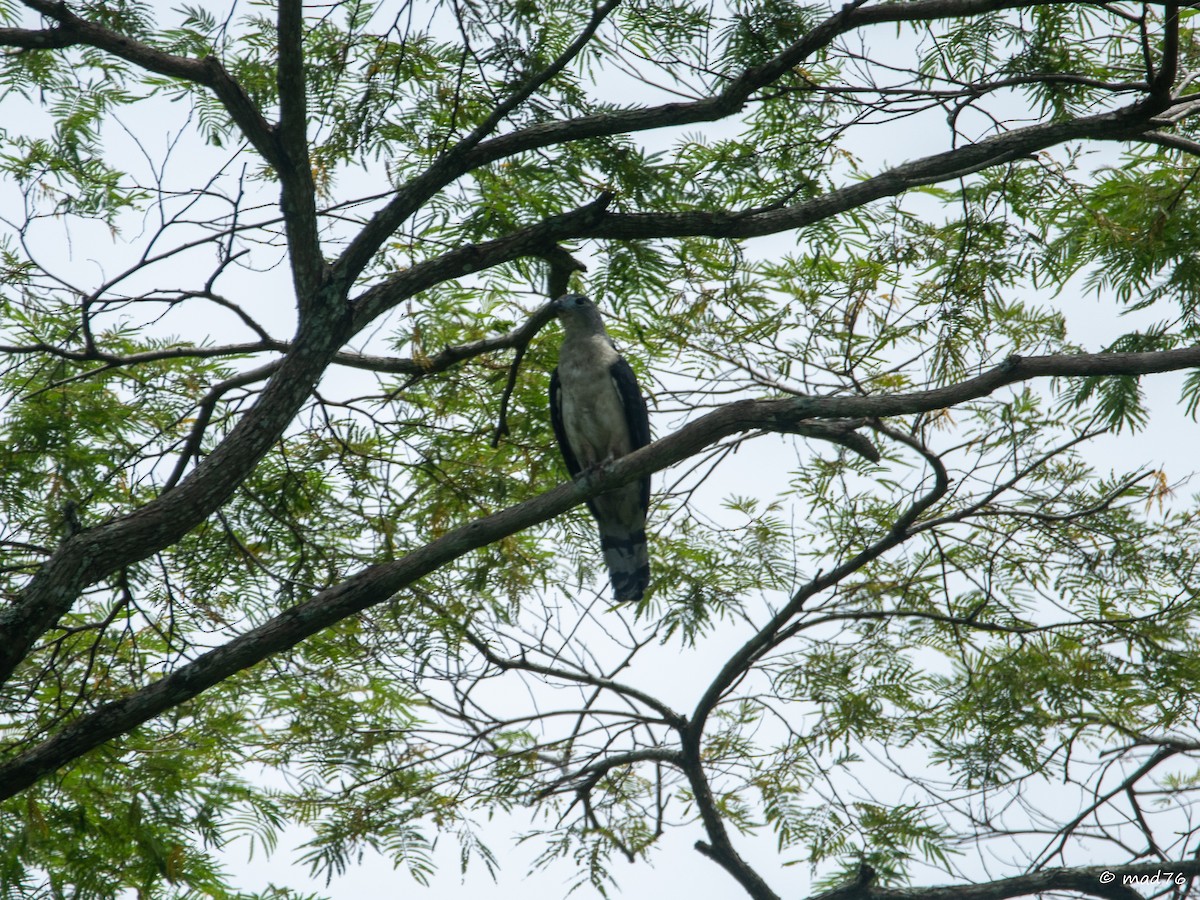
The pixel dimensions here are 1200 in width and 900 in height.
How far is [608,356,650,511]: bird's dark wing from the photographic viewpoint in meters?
5.74

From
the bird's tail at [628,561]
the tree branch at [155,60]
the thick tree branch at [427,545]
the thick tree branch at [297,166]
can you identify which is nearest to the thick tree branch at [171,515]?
the thick tree branch at [427,545]

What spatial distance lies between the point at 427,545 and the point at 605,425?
195 cm

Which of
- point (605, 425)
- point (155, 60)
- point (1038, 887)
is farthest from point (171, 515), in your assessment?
point (1038, 887)

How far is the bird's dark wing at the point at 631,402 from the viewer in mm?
5738

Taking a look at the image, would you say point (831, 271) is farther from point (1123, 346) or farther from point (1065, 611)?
point (1065, 611)

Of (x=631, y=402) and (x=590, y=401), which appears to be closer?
(x=590, y=401)

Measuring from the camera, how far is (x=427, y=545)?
3912mm

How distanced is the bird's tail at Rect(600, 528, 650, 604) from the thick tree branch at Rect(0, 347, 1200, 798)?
1735mm

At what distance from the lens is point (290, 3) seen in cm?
360

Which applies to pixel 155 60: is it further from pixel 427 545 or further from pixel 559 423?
pixel 559 423

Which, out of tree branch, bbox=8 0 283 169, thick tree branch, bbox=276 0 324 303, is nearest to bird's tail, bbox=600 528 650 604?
thick tree branch, bbox=276 0 324 303

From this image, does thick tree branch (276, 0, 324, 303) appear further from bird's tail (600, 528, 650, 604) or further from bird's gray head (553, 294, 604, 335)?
bird's tail (600, 528, 650, 604)

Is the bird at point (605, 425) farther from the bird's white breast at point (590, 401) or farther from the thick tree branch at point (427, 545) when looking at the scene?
the thick tree branch at point (427, 545)

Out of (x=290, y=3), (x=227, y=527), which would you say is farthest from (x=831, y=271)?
(x=227, y=527)
